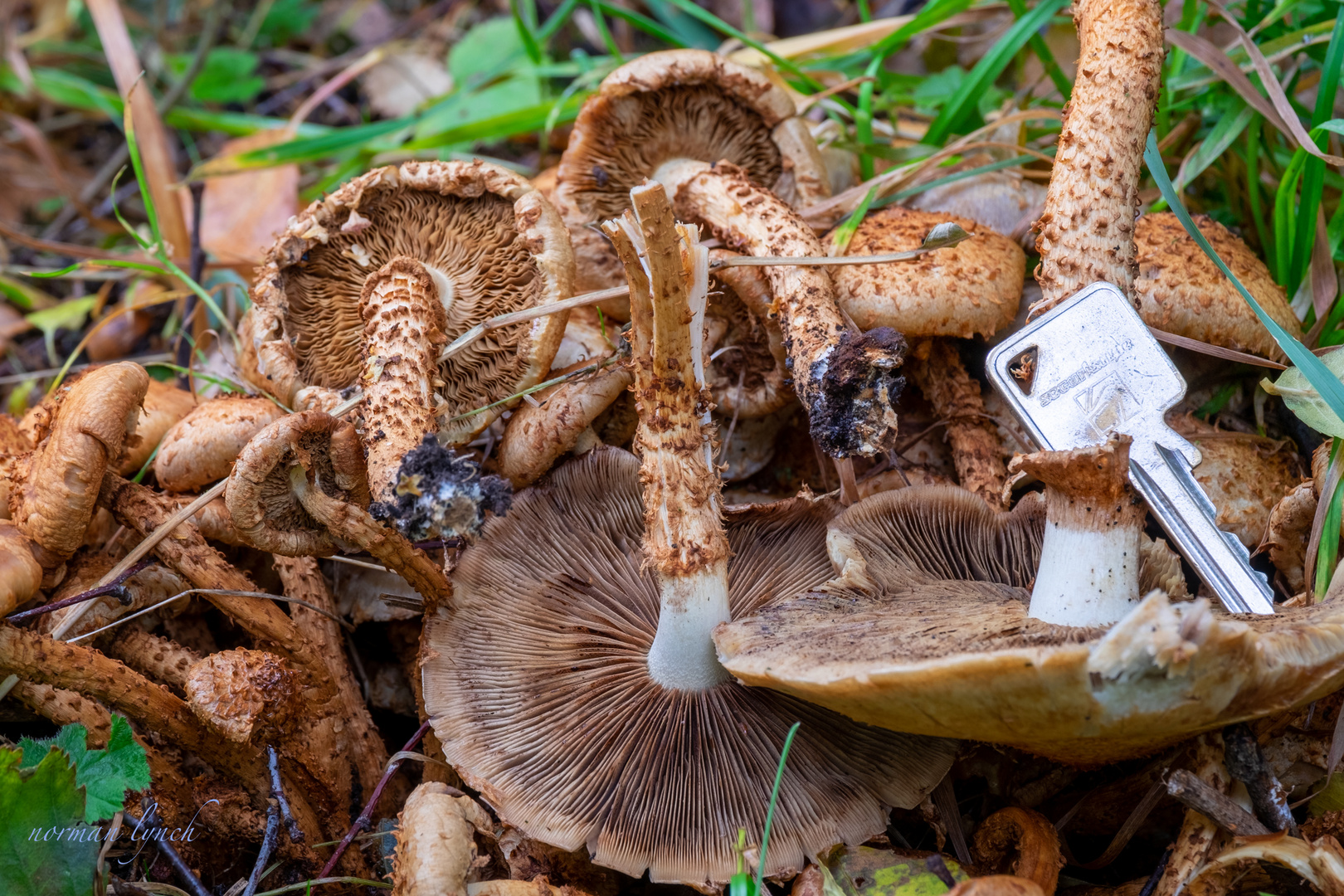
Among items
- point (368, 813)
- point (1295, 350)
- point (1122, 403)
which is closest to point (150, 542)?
point (368, 813)

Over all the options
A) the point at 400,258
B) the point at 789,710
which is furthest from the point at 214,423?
the point at 789,710

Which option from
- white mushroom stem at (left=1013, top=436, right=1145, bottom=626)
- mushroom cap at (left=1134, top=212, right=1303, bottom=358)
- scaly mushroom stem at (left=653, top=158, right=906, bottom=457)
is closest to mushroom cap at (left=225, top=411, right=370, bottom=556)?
scaly mushroom stem at (left=653, top=158, right=906, bottom=457)

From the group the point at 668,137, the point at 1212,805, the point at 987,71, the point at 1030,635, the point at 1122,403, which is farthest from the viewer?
the point at 987,71

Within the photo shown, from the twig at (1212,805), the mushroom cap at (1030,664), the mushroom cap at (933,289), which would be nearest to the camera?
the mushroom cap at (1030,664)

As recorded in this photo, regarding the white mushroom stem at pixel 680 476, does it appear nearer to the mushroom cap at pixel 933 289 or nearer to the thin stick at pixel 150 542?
the mushroom cap at pixel 933 289

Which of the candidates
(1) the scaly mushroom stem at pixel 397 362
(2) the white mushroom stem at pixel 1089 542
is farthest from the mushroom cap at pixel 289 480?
(2) the white mushroom stem at pixel 1089 542

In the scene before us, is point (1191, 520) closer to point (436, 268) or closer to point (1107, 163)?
point (1107, 163)
